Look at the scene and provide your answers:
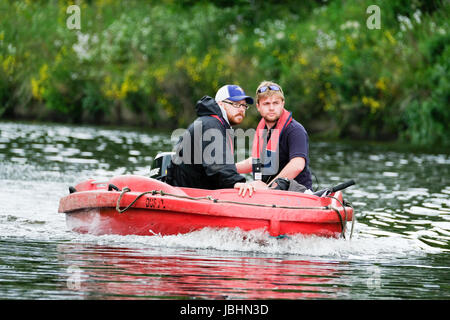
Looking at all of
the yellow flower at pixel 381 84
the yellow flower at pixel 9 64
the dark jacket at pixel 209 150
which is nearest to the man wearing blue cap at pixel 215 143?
the dark jacket at pixel 209 150

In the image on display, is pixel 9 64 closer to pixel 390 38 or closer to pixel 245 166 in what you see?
pixel 390 38

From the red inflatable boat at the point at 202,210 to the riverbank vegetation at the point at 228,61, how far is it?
65.2ft

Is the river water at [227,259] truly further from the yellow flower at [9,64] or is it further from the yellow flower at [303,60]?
the yellow flower at [303,60]

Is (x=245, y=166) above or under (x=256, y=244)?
above

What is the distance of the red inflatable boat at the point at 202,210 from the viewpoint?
25.5 ft

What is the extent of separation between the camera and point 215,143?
7996 mm

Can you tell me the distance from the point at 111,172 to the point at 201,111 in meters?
7.79

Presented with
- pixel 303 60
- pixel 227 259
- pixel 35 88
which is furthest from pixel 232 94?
pixel 35 88

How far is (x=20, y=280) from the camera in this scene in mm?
5910

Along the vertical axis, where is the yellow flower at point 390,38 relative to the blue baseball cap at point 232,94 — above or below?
above

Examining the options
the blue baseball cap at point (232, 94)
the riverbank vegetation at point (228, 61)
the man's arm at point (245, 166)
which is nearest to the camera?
the blue baseball cap at point (232, 94)

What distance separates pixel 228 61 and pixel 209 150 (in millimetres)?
30677

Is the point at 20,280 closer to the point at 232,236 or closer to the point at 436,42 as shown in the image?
the point at 232,236
